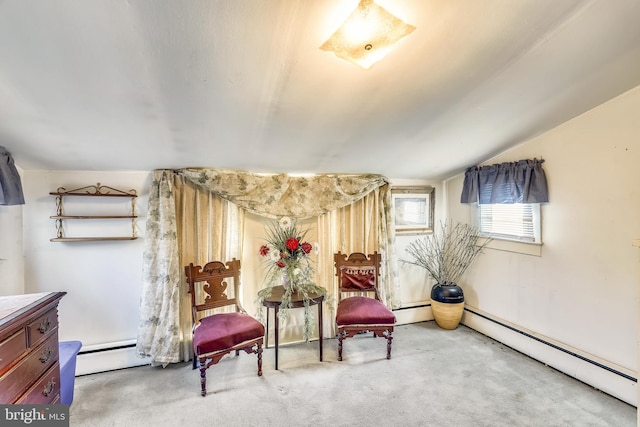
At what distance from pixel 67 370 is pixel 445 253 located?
12.8 ft

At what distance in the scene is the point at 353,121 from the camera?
6.88ft

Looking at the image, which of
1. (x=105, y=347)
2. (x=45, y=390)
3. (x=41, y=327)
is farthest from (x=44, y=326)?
(x=105, y=347)

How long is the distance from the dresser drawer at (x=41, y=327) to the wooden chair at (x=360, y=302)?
2010 mm

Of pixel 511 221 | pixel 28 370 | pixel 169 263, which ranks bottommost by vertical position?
pixel 28 370

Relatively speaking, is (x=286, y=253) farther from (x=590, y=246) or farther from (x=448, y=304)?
(x=590, y=246)

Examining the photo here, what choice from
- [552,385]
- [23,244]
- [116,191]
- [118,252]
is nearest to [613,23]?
[552,385]

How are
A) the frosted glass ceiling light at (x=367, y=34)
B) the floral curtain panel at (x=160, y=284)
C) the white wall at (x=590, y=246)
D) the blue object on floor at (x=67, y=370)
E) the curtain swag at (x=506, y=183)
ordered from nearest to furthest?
the frosted glass ceiling light at (x=367, y=34), the blue object on floor at (x=67, y=370), the white wall at (x=590, y=246), the floral curtain panel at (x=160, y=284), the curtain swag at (x=506, y=183)

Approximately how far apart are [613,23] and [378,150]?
1581 mm

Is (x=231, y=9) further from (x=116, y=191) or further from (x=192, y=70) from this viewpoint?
(x=116, y=191)

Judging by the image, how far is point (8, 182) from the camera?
200 cm

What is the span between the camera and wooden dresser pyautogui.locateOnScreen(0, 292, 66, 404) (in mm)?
1126

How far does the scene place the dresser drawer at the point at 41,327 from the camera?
4.20ft

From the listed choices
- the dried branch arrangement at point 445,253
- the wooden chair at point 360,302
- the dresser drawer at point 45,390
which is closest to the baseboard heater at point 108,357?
the dresser drawer at point 45,390

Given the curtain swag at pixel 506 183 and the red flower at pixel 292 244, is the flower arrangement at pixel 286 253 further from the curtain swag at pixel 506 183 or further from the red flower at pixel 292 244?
the curtain swag at pixel 506 183
